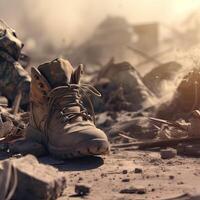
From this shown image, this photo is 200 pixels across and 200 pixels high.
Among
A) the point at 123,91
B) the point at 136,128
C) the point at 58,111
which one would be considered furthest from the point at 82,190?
the point at 123,91

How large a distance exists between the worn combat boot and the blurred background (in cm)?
1346

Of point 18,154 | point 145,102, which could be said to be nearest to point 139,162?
point 18,154

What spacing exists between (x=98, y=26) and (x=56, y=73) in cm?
1589

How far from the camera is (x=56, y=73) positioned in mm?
4469

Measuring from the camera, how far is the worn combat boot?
4.19 metres

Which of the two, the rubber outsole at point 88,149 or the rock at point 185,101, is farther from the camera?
the rock at point 185,101

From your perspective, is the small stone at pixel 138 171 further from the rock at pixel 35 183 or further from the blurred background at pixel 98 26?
the blurred background at pixel 98 26

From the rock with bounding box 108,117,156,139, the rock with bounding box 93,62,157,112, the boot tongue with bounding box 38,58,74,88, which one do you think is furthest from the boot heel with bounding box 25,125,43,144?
the rock with bounding box 93,62,157,112

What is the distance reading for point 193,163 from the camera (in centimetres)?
403

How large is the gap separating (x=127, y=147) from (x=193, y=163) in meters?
0.87

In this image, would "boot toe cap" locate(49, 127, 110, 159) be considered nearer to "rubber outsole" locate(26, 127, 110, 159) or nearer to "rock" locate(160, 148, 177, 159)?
"rubber outsole" locate(26, 127, 110, 159)

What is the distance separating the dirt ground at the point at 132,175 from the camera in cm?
325

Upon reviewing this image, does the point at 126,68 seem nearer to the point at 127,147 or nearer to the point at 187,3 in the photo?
the point at 127,147

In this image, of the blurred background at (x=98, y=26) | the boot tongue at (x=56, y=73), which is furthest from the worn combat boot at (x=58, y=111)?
the blurred background at (x=98, y=26)
